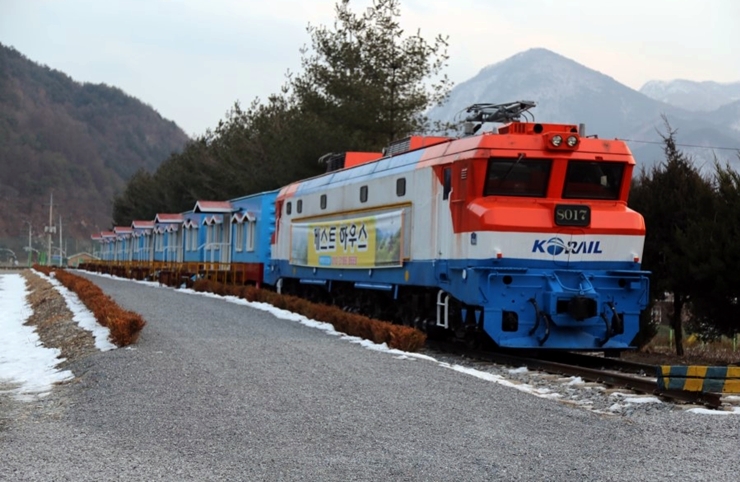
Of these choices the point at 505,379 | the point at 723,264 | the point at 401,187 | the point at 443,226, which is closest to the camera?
the point at 505,379

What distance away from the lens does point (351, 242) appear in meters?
18.9

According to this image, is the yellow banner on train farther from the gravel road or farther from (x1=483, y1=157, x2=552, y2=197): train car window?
the gravel road

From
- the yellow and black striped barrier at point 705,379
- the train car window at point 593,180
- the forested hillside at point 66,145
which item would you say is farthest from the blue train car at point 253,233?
the forested hillside at point 66,145

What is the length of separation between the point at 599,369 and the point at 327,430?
6604 millimetres

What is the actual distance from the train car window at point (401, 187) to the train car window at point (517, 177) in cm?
264

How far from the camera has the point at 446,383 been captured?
10.6m

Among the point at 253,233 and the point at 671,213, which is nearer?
the point at 671,213

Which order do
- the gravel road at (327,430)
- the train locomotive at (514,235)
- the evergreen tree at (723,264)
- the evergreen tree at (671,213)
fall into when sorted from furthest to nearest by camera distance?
the evergreen tree at (671,213) → the evergreen tree at (723,264) → the train locomotive at (514,235) → the gravel road at (327,430)

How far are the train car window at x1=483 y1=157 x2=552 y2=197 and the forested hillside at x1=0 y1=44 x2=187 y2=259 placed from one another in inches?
4238

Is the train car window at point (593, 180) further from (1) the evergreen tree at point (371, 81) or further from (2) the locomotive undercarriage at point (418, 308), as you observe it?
(1) the evergreen tree at point (371, 81)

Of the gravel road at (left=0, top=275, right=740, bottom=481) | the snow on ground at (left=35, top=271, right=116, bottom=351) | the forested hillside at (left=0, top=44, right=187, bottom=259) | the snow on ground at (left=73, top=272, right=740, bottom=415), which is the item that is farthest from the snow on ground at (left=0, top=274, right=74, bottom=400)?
the forested hillside at (left=0, top=44, right=187, bottom=259)

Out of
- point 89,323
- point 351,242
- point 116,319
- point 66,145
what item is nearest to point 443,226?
point 351,242

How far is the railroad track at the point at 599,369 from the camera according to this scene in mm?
9928

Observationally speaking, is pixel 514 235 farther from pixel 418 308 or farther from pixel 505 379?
pixel 418 308
